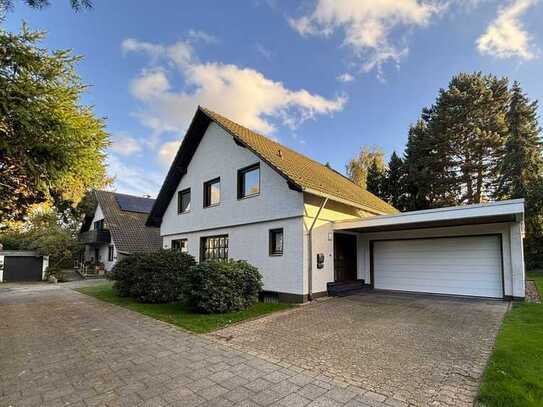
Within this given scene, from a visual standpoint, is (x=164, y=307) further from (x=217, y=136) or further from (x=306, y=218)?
(x=217, y=136)

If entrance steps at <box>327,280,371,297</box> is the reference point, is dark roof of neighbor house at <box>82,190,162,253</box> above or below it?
above

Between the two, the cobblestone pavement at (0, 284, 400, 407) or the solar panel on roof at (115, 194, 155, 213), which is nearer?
the cobblestone pavement at (0, 284, 400, 407)

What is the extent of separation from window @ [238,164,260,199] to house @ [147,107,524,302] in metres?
0.04

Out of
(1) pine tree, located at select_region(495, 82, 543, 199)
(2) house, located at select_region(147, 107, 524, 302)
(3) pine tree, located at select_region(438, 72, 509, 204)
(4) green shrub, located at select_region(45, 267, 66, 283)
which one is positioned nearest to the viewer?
(2) house, located at select_region(147, 107, 524, 302)

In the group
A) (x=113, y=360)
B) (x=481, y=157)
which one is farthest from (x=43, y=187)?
(x=481, y=157)

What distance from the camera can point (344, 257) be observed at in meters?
11.8

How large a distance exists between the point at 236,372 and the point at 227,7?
9.93 metres

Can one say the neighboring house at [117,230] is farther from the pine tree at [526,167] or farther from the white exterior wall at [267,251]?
the pine tree at [526,167]

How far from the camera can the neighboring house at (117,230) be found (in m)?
22.6

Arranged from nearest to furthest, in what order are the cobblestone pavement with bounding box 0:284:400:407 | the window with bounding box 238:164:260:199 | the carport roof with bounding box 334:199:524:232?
1. the cobblestone pavement with bounding box 0:284:400:407
2. the carport roof with bounding box 334:199:524:232
3. the window with bounding box 238:164:260:199

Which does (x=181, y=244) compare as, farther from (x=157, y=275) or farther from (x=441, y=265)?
(x=441, y=265)

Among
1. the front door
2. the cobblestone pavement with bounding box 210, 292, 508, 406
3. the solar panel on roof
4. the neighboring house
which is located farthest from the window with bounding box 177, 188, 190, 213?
the solar panel on roof

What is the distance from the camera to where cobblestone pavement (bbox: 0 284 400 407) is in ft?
11.1

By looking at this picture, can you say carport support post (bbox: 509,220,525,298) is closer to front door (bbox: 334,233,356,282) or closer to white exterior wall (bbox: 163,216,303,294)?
front door (bbox: 334,233,356,282)
